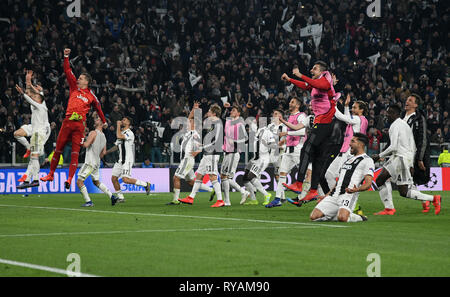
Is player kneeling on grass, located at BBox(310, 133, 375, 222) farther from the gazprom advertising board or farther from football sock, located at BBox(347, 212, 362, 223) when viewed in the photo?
the gazprom advertising board

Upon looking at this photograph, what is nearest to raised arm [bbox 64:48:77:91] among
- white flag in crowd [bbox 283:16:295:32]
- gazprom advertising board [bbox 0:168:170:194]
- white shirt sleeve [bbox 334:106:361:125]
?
white shirt sleeve [bbox 334:106:361:125]

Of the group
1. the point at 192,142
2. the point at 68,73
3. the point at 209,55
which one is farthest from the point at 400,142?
the point at 209,55

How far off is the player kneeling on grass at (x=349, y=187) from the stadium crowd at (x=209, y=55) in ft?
46.0

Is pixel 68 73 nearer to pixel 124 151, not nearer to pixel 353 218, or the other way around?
pixel 124 151

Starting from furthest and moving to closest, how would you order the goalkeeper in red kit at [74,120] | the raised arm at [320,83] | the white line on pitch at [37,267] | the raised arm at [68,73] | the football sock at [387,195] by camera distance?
the goalkeeper in red kit at [74,120], the raised arm at [68,73], the football sock at [387,195], the raised arm at [320,83], the white line on pitch at [37,267]

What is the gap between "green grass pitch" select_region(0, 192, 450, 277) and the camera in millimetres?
7105

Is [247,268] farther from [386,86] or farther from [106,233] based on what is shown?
[386,86]

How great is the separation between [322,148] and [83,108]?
5.42m

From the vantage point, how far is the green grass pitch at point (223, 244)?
23.3 ft

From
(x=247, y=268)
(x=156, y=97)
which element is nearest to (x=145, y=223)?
(x=247, y=268)

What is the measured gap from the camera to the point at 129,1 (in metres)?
33.2

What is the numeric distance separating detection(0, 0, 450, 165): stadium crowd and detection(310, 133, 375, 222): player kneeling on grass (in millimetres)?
14034

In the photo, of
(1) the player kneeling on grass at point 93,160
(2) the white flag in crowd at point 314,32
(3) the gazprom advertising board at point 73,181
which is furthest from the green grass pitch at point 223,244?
(2) the white flag in crowd at point 314,32

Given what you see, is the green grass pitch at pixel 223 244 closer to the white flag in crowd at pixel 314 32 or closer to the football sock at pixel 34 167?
the football sock at pixel 34 167
